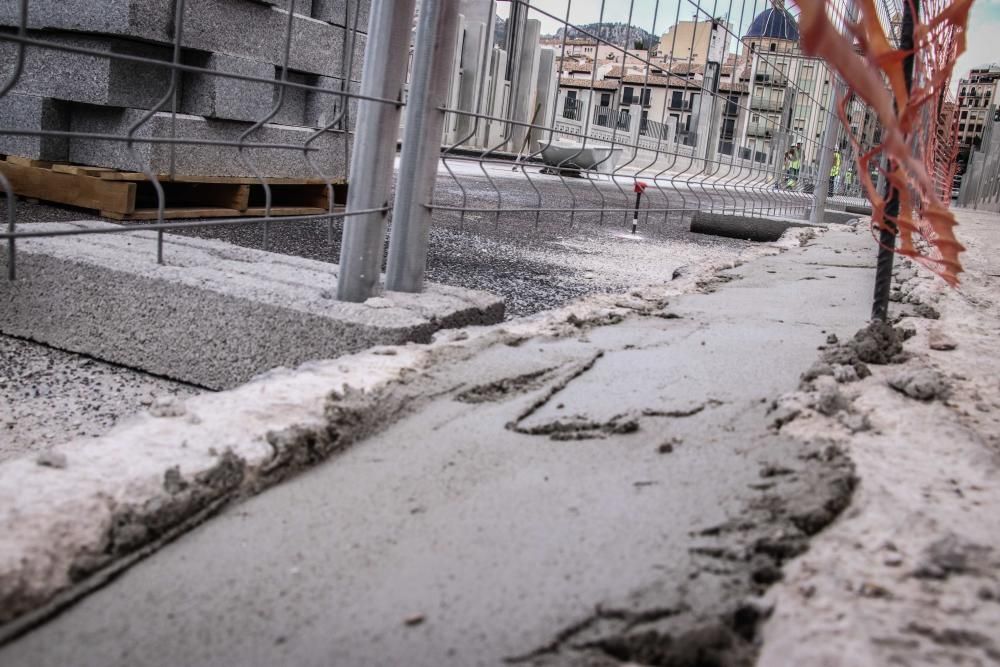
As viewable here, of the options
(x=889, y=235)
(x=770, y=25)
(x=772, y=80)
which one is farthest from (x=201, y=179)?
(x=772, y=80)

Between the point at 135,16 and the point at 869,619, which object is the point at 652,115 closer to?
the point at 135,16

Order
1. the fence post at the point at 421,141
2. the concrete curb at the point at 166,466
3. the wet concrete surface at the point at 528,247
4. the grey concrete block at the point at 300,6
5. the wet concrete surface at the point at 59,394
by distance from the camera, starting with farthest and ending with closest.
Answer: the grey concrete block at the point at 300,6 < the wet concrete surface at the point at 528,247 < the fence post at the point at 421,141 < the wet concrete surface at the point at 59,394 < the concrete curb at the point at 166,466

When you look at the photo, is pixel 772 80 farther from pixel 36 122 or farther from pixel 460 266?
pixel 36 122

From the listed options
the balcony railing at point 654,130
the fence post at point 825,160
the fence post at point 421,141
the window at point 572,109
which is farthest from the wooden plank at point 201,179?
the fence post at point 825,160

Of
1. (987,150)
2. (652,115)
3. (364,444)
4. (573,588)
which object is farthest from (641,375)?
(987,150)

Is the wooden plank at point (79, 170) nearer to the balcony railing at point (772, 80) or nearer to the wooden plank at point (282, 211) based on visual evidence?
the wooden plank at point (282, 211)

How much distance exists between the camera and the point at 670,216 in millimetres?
8828

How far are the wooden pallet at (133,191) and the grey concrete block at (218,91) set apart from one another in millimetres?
342

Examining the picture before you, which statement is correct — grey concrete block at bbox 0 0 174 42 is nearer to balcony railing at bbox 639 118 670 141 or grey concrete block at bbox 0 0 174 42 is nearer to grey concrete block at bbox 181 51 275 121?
grey concrete block at bbox 181 51 275 121

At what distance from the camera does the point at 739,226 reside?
7.07 meters

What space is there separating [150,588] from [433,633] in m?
0.36

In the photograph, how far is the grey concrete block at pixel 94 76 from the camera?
4055 mm

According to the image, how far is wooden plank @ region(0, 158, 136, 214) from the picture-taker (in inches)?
153

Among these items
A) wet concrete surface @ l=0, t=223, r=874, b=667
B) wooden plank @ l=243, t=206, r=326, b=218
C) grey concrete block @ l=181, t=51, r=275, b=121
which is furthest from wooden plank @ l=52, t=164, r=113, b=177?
wet concrete surface @ l=0, t=223, r=874, b=667
